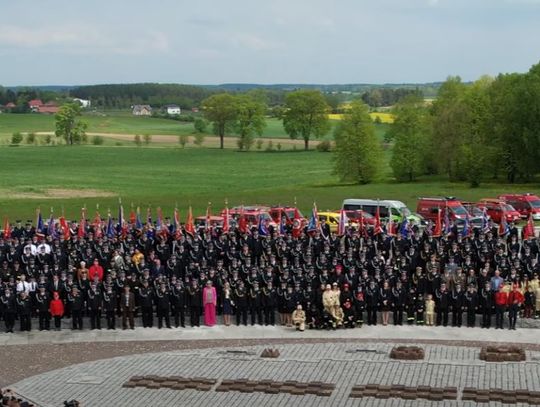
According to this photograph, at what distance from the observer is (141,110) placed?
180 metres

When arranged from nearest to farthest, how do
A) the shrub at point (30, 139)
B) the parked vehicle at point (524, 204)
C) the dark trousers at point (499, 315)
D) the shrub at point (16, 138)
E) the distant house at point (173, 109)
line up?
the dark trousers at point (499, 315)
the parked vehicle at point (524, 204)
the shrub at point (16, 138)
the shrub at point (30, 139)
the distant house at point (173, 109)

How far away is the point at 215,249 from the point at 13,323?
19.1 feet

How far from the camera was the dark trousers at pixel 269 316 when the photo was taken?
75.1 ft

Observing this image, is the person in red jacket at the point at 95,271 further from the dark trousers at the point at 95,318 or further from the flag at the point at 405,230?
the flag at the point at 405,230

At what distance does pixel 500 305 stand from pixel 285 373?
6185 mm

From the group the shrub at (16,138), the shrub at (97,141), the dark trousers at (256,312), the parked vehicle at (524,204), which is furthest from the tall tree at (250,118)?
the dark trousers at (256,312)

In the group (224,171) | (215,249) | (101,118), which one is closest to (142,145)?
(224,171)

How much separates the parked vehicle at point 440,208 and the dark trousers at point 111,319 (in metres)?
15.5

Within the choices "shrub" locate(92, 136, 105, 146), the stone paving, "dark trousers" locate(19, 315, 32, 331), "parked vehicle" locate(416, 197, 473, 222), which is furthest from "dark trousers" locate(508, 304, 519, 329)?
"shrub" locate(92, 136, 105, 146)

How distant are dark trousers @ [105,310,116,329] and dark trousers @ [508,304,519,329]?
933 centimetres

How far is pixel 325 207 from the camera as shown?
45312 millimetres

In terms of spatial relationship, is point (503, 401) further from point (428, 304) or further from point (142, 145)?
point (142, 145)

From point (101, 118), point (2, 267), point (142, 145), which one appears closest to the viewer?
point (2, 267)

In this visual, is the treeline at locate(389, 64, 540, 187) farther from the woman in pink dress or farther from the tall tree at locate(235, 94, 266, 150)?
the woman in pink dress
